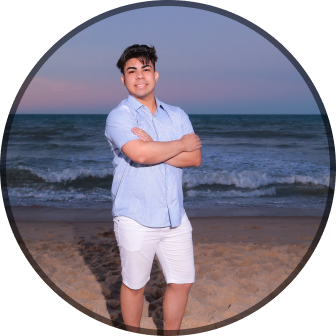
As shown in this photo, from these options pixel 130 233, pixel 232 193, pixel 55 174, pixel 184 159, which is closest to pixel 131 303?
pixel 130 233

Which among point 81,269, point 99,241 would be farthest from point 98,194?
point 81,269

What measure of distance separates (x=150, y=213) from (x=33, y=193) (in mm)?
6072

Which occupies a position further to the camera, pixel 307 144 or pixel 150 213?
pixel 307 144

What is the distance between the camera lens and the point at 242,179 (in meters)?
8.32

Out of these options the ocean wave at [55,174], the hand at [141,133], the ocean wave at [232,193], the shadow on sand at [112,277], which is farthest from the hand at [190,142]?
the ocean wave at [55,174]

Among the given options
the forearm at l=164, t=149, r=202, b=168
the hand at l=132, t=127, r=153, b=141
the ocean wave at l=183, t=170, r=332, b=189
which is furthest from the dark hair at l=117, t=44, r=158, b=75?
the ocean wave at l=183, t=170, r=332, b=189

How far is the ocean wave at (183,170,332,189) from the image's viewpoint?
794 centimetres

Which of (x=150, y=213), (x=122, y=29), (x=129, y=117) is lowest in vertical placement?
(x=150, y=213)

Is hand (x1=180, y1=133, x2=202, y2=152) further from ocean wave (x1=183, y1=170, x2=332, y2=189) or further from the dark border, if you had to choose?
ocean wave (x1=183, y1=170, x2=332, y2=189)

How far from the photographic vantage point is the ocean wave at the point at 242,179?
794 centimetres

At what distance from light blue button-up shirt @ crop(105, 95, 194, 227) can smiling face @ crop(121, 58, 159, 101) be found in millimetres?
56

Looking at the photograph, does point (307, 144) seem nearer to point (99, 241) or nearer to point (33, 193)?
point (33, 193)

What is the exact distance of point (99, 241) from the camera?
172 inches

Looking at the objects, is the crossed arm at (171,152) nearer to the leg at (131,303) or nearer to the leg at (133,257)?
A: the leg at (133,257)
